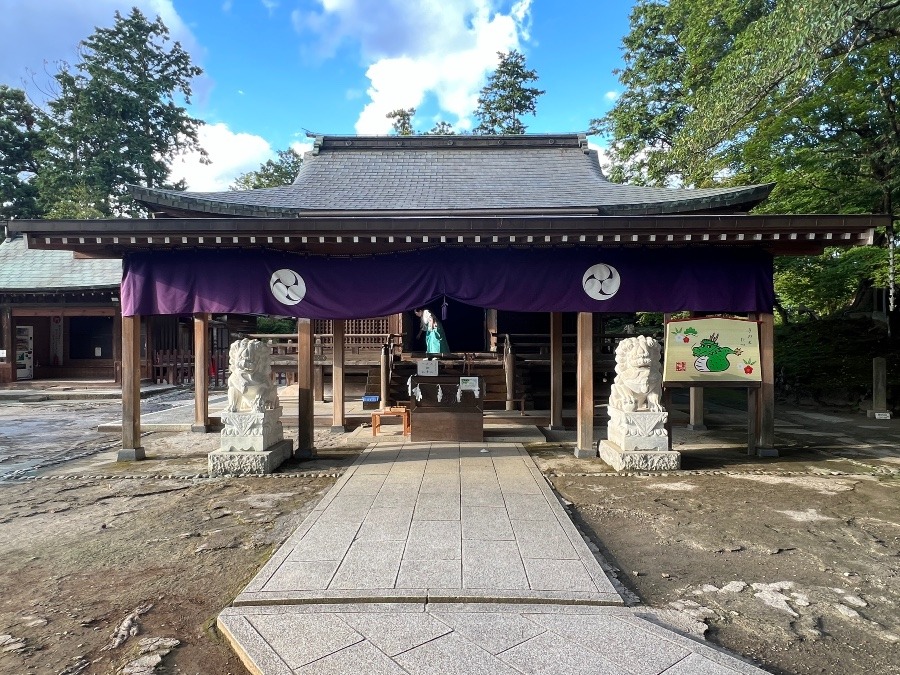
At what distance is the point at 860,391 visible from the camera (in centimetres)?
1306

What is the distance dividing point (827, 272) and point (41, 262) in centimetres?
2803

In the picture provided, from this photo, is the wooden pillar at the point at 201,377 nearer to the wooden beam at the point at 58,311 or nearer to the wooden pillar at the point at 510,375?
the wooden pillar at the point at 510,375

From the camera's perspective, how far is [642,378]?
6.80 metres

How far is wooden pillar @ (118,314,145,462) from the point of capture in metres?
7.44

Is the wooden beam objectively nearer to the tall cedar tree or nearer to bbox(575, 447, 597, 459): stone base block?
bbox(575, 447, 597, 459): stone base block

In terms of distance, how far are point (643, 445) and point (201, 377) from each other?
28.4ft

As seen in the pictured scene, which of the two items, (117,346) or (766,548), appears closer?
(766,548)

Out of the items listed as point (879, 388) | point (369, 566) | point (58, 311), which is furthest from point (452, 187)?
point (58, 311)

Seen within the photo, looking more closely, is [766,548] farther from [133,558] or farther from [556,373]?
[556,373]

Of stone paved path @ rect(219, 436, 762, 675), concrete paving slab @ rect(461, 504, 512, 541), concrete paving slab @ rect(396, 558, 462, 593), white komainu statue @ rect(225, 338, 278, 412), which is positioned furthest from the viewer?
white komainu statue @ rect(225, 338, 278, 412)

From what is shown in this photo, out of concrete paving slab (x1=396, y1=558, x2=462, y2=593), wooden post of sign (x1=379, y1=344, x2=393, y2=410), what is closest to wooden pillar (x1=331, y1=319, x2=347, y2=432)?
wooden post of sign (x1=379, y1=344, x2=393, y2=410)

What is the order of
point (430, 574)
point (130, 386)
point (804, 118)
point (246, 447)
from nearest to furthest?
point (430, 574)
point (246, 447)
point (130, 386)
point (804, 118)

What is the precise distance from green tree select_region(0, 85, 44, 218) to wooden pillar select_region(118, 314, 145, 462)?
93.9 ft

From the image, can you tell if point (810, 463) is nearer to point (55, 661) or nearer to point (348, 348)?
point (55, 661)
